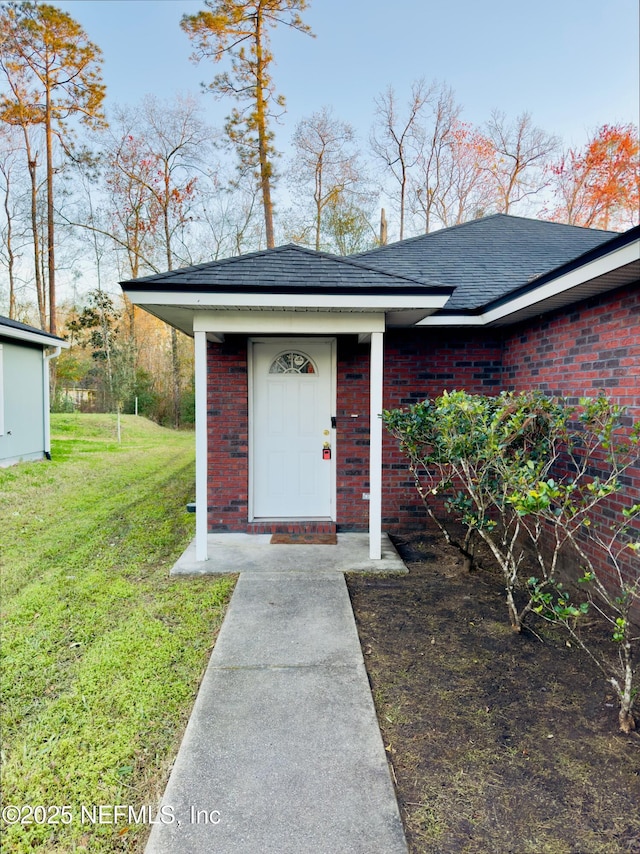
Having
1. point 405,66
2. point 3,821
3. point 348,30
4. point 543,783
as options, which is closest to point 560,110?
point 405,66

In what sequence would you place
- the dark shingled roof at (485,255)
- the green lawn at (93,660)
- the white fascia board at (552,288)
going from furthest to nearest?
the dark shingled roof at (485,255) → the white fascia board at (552,288) → the green lawn at (93,660)

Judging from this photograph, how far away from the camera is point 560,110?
55.7 ft

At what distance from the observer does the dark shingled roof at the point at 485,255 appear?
20.0ft

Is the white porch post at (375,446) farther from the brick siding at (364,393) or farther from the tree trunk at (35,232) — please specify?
the tree trunk at (35,232)

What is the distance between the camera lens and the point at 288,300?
432 centimetres

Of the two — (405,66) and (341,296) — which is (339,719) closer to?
(341,296)

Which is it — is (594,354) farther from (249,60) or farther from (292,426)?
(249,60)

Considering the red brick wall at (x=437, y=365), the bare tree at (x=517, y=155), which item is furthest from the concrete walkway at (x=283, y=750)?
the bare tree at (x=517, y=155)

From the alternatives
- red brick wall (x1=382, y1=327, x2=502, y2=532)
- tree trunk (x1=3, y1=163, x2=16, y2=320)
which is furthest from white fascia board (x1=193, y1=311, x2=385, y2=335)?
tree trunk (x1=3, y1=163, x2=16, y2=320)

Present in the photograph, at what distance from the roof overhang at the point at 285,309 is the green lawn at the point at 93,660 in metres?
2.44

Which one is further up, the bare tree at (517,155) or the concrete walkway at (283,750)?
the bare tree at (517,155)

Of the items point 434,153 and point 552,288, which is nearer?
point 552,288

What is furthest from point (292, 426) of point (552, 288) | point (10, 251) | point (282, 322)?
point (10, 251)

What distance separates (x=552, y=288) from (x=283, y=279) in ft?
7.54
